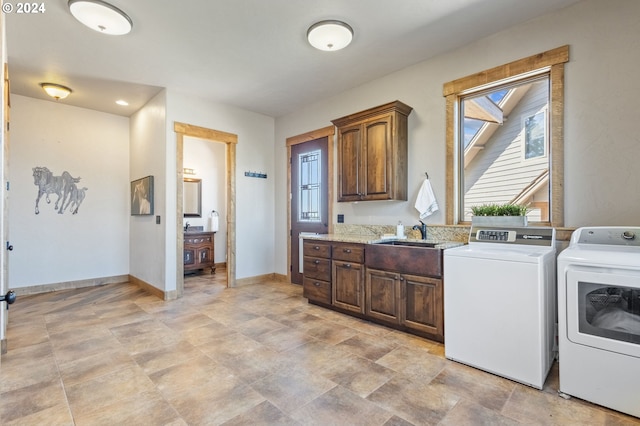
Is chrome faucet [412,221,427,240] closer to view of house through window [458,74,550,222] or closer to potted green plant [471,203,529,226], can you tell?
view of house through window [458,74,550,222]

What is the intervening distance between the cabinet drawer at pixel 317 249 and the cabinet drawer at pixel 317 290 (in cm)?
32

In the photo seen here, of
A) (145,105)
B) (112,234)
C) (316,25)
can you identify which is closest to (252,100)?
(145,105)

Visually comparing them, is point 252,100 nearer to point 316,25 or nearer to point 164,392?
point 316,25

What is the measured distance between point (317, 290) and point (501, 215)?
2154mm

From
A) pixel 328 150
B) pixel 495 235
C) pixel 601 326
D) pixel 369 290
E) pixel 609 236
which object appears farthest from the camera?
pixel 328 150

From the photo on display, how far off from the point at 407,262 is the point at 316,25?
2.30m

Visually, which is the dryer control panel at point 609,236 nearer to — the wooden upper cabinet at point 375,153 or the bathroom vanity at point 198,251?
the wooden upper cabinet at point 375,153

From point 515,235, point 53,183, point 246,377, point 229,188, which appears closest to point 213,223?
point 229,188

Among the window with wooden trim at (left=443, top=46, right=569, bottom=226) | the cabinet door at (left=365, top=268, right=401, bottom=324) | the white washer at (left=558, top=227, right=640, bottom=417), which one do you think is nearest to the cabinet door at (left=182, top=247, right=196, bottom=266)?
the cabinet door at (left=365, top=268, right=401, bottom=324)

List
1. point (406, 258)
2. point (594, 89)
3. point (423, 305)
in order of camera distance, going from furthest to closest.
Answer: point (406, 258) → point (423, 305) → point (594, 89)

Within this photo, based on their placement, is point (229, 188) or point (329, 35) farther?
point (229, 188)

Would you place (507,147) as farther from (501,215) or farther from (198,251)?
(198,251)

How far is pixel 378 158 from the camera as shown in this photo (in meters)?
3.69

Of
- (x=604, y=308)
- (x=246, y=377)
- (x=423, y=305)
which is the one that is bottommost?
(x=246, y=377)
